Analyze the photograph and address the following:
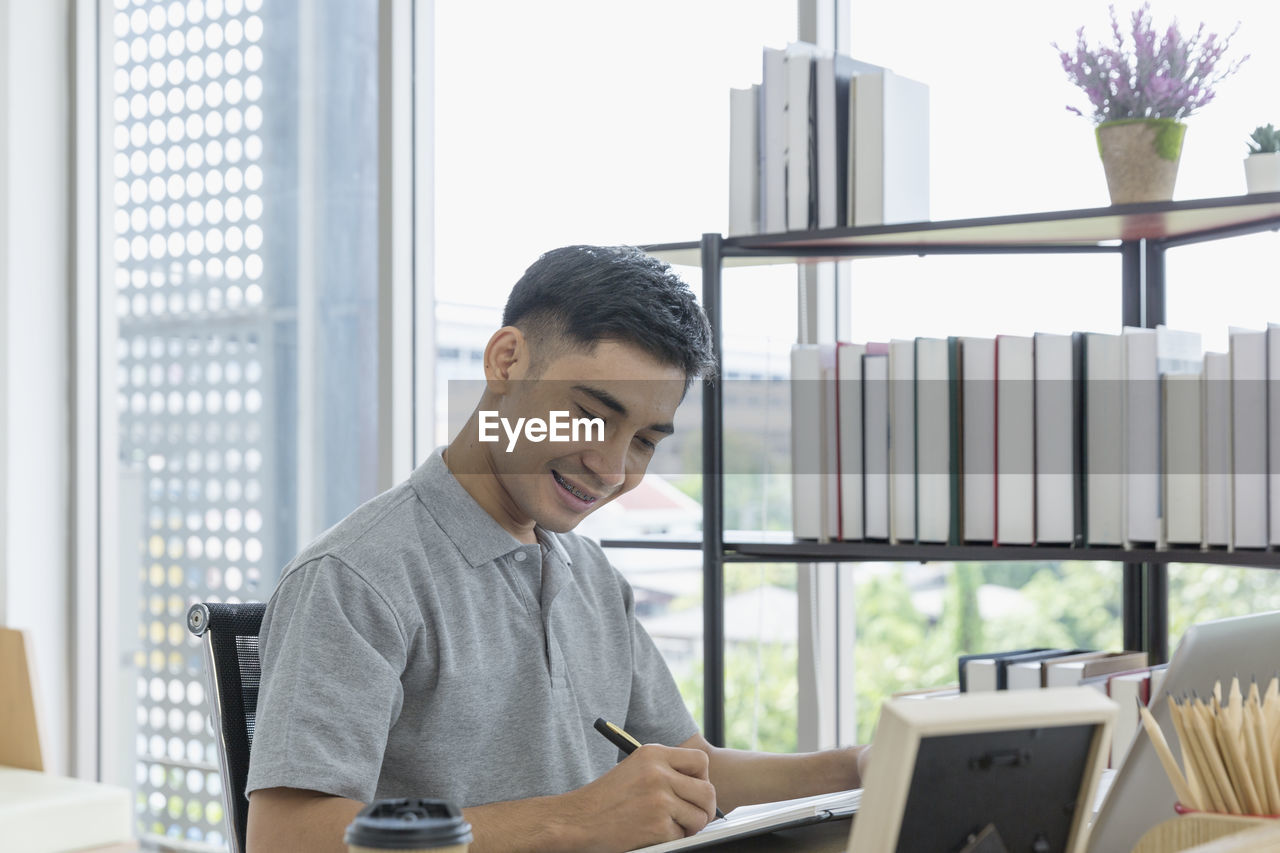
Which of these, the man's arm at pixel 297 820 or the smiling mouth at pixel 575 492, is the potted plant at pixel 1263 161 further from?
the man's arm at pixel 297 820

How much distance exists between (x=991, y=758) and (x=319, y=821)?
0.60 metres


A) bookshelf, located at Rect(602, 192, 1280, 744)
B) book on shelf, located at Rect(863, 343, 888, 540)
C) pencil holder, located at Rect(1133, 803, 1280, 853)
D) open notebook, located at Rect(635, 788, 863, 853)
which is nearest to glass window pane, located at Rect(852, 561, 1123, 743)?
bookshelf, located at Rect(602, 192, 1280, 744)

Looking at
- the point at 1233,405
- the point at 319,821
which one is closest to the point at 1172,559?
the point at 1233,405

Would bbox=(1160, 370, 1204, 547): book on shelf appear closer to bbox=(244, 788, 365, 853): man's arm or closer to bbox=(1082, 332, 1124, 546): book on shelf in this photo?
bbox=(1082, 332, 1124, 546): book on shelf

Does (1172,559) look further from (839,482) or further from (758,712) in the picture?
(758,712)

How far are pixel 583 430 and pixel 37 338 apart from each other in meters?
2.29

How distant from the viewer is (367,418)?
9.02 ft

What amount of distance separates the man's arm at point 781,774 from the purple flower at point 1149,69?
92 centimetres

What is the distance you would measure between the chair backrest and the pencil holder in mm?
838

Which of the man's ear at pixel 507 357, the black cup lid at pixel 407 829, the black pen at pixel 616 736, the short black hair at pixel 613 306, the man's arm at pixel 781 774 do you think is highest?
the short black hair at pixel 613 306

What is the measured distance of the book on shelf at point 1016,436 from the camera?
5.48 ft

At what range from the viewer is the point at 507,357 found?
1.37 metres

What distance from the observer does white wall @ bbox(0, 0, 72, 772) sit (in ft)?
10.0

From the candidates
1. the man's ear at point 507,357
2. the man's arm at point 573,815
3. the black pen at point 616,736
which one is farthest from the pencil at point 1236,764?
the man's ear at point 507,357
